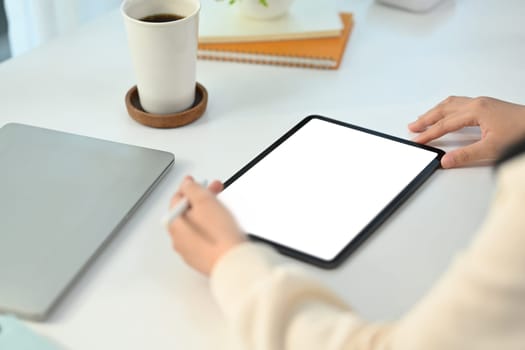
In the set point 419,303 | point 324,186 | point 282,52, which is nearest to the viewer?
point 419,303

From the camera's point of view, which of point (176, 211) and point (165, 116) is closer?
point (176, 211)

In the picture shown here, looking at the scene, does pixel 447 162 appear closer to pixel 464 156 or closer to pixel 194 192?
pixel 464 156

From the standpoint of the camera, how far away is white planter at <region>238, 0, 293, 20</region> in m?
1.14

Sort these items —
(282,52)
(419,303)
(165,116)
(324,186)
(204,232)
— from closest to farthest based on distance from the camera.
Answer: (419,303)
(204,232)
(324,186)
(165,116)
(282,52)

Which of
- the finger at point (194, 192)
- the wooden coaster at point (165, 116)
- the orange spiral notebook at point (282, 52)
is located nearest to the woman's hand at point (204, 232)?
the finger at point (194, 192)

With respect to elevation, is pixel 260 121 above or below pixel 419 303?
below

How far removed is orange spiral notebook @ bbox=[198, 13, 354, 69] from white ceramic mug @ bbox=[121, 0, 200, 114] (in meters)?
0.16

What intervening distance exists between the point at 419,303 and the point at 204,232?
216 mm

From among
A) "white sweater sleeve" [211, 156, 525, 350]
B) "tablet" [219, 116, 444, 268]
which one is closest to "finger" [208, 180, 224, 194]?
"tablet" [219, 116, 444, 268]

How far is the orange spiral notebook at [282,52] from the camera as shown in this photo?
1.11 m

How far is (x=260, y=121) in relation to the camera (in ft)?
3.21

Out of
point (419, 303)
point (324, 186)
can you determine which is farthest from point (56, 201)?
point (419, 303)

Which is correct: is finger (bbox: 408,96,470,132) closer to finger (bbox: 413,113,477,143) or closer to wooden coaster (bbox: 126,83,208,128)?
finger (bbox: 413,113,477,143)

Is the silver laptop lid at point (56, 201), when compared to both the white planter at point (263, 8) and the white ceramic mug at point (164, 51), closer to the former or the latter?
the white ceramic mug at point (164, 51)
